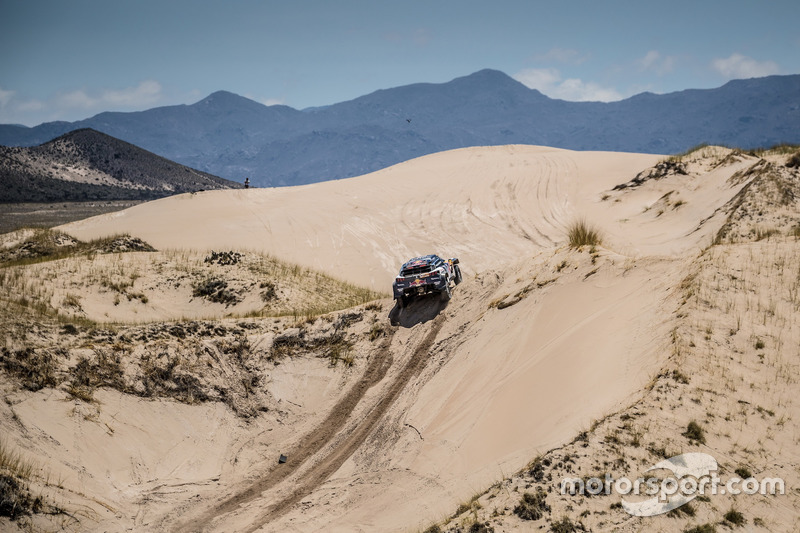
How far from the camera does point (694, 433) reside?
27.3ft

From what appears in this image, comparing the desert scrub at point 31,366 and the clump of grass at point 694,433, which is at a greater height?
the clump of grass at point 694,433

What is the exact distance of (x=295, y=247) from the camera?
31766 millimetres

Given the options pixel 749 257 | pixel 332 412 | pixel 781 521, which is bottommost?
pixel 332 412

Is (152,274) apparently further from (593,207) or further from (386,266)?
(593,207)

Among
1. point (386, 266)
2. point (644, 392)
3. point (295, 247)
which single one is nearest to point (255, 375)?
point (644, 392)

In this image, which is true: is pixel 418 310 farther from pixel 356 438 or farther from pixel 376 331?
pixel 356 438

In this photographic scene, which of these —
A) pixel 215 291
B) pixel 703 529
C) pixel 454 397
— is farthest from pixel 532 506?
pixel 215 291

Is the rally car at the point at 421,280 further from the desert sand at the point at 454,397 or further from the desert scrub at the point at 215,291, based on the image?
the desert scrub at the point at 215,291

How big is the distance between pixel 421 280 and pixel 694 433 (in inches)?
381

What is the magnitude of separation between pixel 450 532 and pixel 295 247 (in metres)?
25.2

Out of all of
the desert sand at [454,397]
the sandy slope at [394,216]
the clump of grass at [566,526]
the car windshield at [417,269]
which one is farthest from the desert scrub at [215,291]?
the clump of grass at [566,526]

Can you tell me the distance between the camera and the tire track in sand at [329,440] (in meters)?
11.1

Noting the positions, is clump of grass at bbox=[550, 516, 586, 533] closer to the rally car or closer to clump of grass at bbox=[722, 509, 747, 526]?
clump of grass at bbox=[722, 509, 747, 526]

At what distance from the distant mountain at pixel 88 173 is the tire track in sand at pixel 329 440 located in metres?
92.0
